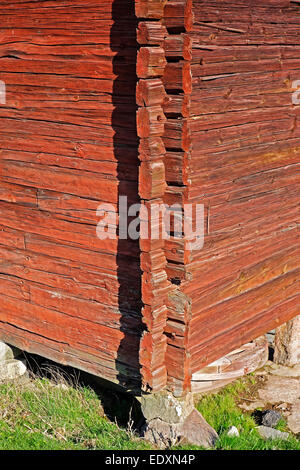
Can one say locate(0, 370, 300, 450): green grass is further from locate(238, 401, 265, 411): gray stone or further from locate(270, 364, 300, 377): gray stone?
locate(270, 364, 300, 377): gray stone

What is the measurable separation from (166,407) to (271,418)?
3.82ft

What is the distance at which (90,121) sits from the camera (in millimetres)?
4637

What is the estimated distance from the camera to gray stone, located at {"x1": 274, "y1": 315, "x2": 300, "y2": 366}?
6.62m

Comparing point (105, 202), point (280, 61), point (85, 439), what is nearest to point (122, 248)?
point (105, 202)

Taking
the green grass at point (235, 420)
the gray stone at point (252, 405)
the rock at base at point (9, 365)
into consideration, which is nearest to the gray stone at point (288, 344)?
the green grass at point (235, 420)

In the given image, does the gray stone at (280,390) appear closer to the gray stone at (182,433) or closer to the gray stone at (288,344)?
the gray stone at (288,344)

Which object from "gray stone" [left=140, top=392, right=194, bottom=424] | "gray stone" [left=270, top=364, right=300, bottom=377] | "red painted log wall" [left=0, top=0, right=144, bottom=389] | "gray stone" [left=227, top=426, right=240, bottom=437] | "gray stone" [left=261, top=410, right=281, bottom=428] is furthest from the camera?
"gray stone" [left=270, top=364, right=300, bottom=377]

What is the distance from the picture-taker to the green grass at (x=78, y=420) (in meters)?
4.88

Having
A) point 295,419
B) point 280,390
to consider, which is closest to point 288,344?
point 280,390

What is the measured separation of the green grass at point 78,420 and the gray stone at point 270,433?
63 mm

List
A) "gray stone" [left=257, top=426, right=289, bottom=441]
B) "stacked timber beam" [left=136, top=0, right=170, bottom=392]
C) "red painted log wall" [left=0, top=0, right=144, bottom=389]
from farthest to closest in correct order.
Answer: "gray stone" [left=257, top=426, right=289, bottom=441]
"red painted log wall" [left=0, top=0, right=144, bottom=389]
"stacked timber beam" [left=136, top=0, right=170, bottom=392]

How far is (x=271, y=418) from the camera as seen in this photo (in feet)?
18.1

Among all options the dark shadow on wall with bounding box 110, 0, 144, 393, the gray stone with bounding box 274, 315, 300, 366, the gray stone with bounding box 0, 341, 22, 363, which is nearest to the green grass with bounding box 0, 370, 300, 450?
the gray stone with bounding box 0, 341, 22, 363

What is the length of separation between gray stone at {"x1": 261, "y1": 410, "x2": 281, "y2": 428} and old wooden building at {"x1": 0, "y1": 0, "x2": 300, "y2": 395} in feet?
2.26
